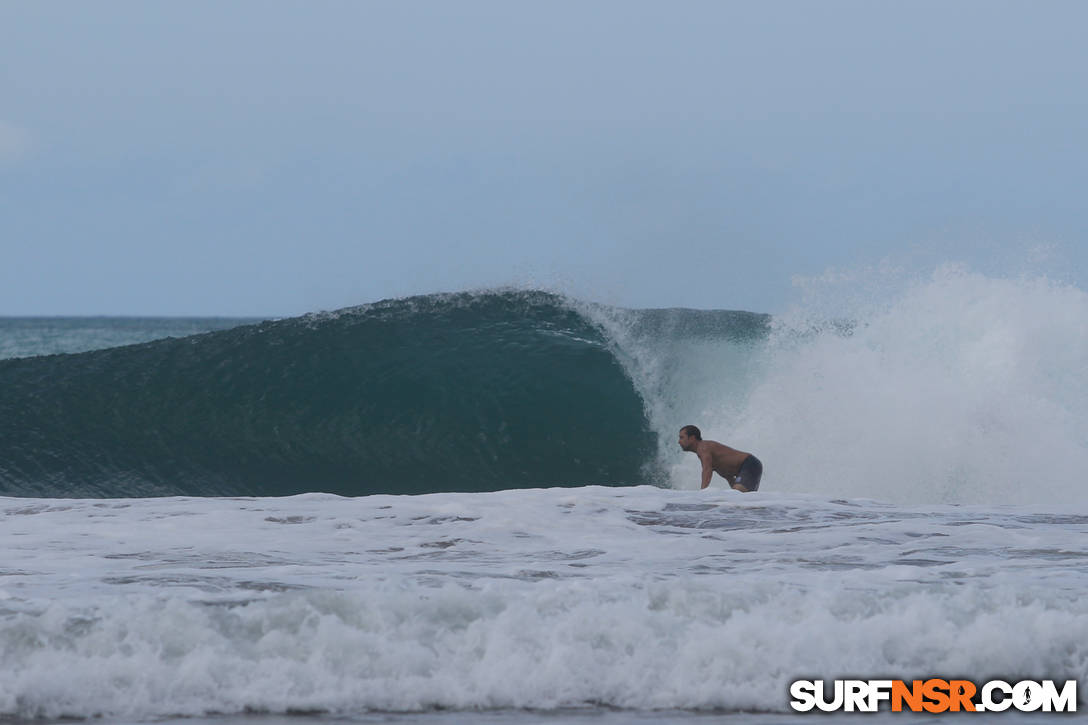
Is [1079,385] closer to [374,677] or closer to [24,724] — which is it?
[374,677]

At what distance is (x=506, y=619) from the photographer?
4781 millimetres

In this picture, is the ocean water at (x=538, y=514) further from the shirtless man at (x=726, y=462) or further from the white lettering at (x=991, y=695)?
the shirtless man at (x=726, y=462)

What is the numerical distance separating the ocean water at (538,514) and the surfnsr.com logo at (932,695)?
0.09 meters

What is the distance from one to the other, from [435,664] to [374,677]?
0.25 m

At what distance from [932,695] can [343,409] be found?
9204 mm

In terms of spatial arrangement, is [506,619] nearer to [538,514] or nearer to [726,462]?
[538,514]

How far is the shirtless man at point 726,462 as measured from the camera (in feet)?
29.9

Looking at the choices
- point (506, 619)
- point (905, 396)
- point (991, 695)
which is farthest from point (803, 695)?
point (905, 396)

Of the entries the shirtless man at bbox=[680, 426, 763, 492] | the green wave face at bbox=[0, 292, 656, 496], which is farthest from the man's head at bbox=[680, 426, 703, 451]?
the green wave face at bbox=[0, 292, 656, 496]

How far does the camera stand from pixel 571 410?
1256 cm

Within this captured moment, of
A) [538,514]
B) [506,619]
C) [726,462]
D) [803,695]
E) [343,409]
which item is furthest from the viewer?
[343,409]

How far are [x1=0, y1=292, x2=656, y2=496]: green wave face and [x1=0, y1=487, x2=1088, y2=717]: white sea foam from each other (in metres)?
4.93

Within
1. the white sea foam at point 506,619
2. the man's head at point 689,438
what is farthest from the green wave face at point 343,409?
the white sea foam at point 506,619

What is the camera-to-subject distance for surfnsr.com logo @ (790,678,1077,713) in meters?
4.29
